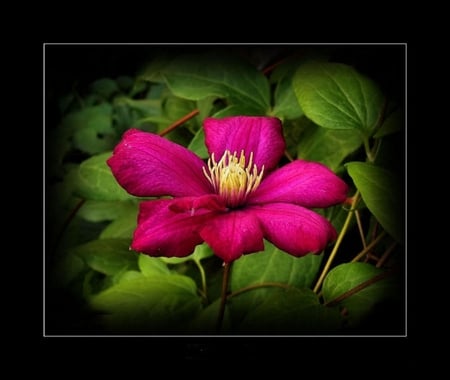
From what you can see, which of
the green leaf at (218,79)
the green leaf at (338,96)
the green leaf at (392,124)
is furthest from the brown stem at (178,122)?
the green leaf at (392,124)

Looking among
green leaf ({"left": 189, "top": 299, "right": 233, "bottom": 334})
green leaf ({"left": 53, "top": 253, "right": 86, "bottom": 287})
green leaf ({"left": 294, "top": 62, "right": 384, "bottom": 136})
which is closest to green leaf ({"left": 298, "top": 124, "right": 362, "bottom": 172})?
green leaf ({"left": 294, "top": 62, "right": 384, "bottom": 136})

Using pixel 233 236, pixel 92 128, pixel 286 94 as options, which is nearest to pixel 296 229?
pixel 233 236

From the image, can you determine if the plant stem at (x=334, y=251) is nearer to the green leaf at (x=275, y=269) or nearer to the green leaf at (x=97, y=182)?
the green leaf at (x=275, y=269)

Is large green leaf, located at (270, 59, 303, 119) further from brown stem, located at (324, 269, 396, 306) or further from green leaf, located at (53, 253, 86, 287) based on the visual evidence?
green leaf, located at (53, 253, 86, 287)

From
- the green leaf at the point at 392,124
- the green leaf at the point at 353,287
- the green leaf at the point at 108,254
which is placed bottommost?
the green leaf at the point at 353,287

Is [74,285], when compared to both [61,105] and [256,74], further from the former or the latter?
[256,74]

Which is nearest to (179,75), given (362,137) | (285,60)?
(285,60)
